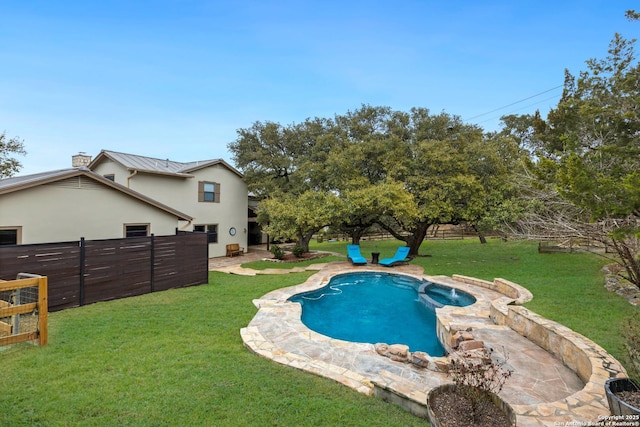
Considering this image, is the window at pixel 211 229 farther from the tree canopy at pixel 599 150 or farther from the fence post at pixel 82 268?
the tree canopy at pixel 599 150

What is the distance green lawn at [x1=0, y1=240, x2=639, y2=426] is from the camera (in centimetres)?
364

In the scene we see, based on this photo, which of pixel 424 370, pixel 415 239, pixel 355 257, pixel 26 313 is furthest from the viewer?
pixel 415 239

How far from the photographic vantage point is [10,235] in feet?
30.0

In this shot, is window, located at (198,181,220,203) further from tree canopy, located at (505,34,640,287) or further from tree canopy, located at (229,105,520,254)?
tree canopy, located at (505,34,640,287)

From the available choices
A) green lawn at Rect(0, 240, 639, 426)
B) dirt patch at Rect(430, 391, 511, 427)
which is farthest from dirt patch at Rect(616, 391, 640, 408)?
green lawn at Rect(0, 240, 639, 426)

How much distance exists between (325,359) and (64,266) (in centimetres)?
724

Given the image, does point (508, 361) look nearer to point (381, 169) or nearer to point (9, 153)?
point (381, 169)

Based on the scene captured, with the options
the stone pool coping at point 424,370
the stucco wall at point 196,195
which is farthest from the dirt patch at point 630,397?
the stucco wall at point 196,195

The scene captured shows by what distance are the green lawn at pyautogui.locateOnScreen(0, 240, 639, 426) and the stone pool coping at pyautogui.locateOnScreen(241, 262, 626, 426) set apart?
25cm

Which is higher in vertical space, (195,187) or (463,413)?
Result: (195,187)

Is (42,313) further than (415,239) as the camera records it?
No

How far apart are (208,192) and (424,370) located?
16985mm

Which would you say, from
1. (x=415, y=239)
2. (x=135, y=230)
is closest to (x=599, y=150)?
(x=415, y=239)

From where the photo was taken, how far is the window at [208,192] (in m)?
18.9
